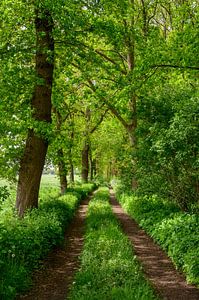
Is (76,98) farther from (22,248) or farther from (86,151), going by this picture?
(86,151)

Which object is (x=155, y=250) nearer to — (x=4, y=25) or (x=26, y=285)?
A: (x=26, y=285)

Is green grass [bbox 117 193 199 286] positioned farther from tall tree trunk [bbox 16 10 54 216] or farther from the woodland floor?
tall tree trunk [bbox 16 10 54 216]

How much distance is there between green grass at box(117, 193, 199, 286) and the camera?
9.24 m

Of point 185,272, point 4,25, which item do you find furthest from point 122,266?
point 4,25

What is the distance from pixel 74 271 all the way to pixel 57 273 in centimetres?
44

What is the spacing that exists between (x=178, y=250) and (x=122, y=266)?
7.05ft

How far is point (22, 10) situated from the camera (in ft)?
45.6

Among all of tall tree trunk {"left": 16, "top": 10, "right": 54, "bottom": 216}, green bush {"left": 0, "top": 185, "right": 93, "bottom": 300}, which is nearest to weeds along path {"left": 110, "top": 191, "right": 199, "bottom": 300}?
green bush {"left": 0, "top": 185, "right": 93, "bottom": 300}

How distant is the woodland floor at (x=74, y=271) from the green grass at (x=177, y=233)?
0.25 metres

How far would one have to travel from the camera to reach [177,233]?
11336 mm

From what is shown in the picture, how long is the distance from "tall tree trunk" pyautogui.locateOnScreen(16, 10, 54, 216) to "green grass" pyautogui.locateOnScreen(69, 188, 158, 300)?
3.49 m

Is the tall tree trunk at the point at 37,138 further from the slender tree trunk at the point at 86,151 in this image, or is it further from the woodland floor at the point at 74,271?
the slender tree trunk at the point at 86,151

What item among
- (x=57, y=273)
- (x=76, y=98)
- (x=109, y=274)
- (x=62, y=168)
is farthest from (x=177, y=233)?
(x=62, y=168)

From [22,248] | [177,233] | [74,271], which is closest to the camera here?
[22,248]
